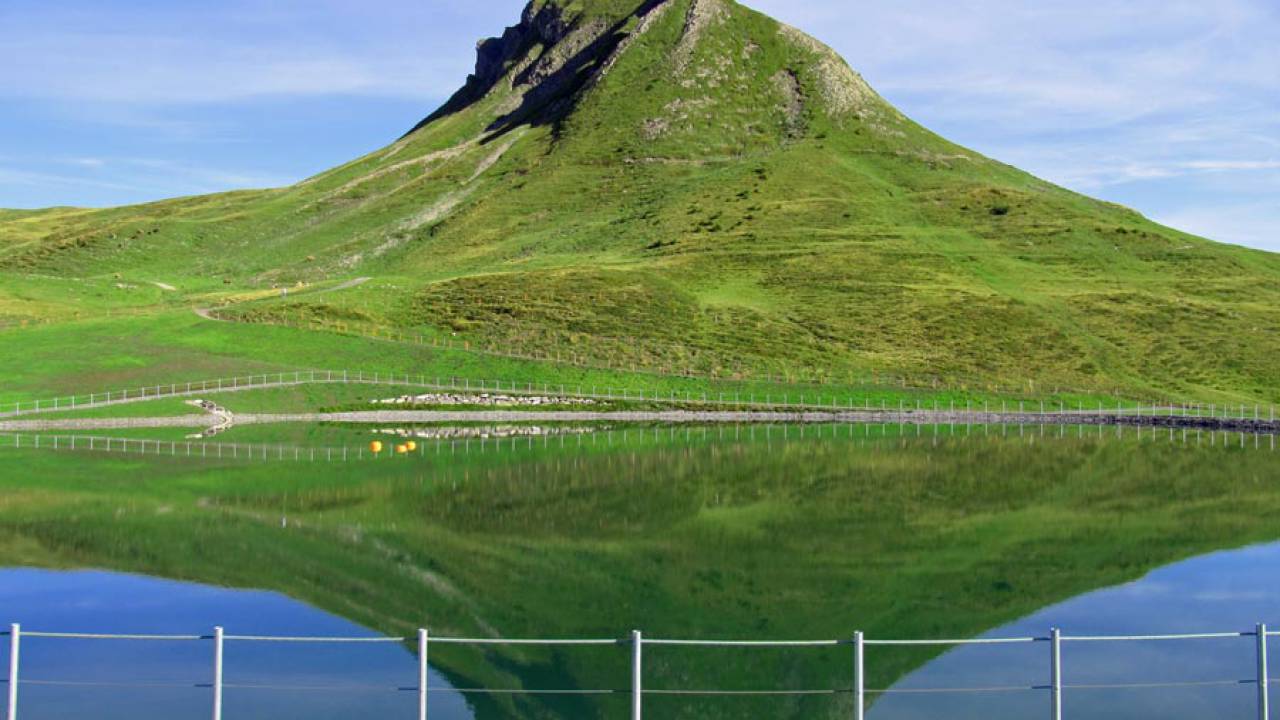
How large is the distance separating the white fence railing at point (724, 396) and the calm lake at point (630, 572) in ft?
105

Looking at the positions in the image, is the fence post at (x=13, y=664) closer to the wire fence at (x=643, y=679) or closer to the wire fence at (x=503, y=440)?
the wire fence at (x=643, y=679)

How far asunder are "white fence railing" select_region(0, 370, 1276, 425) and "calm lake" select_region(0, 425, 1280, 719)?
32.1 meters

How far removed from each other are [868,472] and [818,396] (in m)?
57.5

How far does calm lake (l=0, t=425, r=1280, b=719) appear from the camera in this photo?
25891 millimetres

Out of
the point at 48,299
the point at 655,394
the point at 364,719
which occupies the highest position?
the point at 48,299

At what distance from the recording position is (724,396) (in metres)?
123

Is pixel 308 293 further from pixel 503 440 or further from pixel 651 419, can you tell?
pixel 503 440

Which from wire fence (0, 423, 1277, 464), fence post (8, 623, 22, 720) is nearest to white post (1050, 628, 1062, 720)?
fence post (8, 623, 22, 720)

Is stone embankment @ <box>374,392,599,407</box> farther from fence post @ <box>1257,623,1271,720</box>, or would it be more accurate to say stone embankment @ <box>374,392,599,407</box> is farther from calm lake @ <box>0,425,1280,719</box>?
fence post @ <box>1257,623,1271,720</box>

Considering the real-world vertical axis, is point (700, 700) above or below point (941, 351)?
below

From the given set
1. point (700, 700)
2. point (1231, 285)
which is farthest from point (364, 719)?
point (1231, 285)

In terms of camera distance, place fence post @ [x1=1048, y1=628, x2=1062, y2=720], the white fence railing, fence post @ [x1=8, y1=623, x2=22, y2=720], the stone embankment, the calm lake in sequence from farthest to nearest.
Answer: the stone embankment, the white fence railing, the calm lake, fence post @ [x1=1048, y1=628, x2=1062, y2=720], fence post @ [x1=8, y1=623, x2=22, y2=720]

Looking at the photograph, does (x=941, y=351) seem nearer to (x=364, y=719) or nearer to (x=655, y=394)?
(x=655, y=394)

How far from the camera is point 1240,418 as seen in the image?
377 ft
